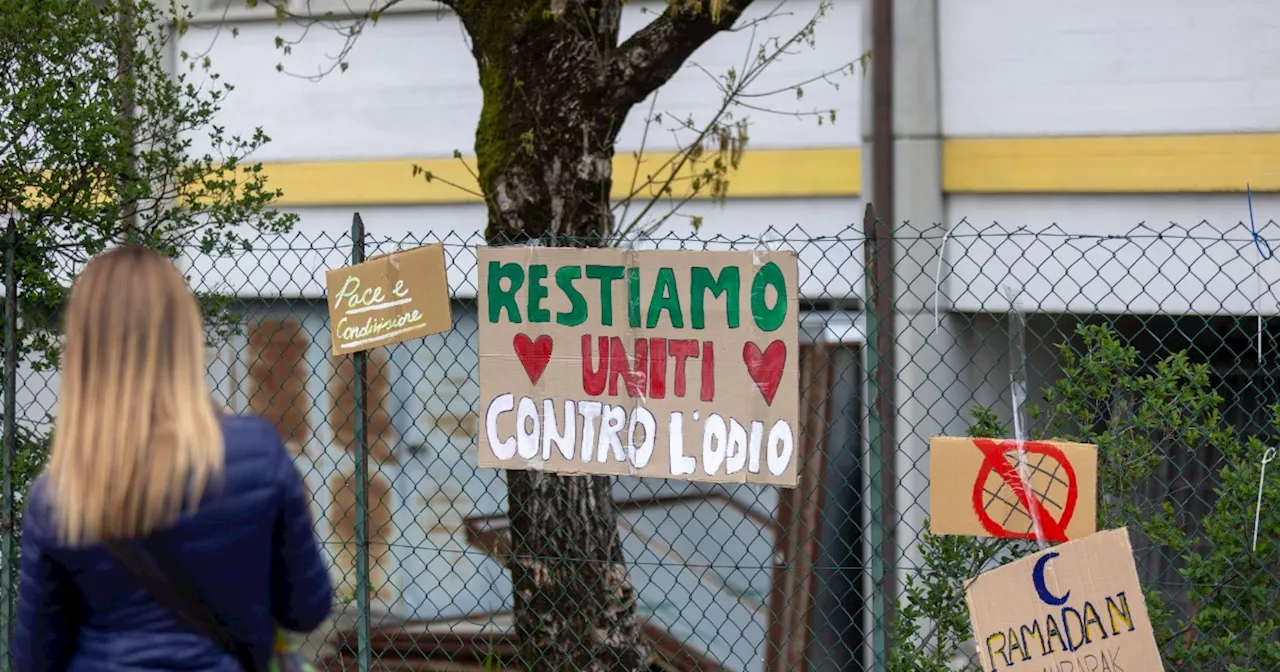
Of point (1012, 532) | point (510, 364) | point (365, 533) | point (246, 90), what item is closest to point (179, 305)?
point (510, 364)

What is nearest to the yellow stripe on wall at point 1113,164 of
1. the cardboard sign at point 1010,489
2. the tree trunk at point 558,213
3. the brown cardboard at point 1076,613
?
the tree trunk at point 558,213

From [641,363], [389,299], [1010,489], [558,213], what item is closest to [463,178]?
[558,213]

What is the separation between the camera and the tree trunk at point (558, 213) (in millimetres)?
4520

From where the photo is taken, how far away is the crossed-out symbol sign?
3.62 meters

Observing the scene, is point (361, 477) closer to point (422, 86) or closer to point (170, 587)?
point (170, 587)

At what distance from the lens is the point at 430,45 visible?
297 inches

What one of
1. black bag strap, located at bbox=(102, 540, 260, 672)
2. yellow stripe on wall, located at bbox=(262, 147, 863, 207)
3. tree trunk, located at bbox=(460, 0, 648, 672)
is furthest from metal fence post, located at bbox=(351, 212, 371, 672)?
yellow stripe on wall, located at bbox=(262, 147, 863, 207)

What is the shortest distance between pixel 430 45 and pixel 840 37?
2.29m

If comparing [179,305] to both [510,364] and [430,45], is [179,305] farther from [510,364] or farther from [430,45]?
[430,45]

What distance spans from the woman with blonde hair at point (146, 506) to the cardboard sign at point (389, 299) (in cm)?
159

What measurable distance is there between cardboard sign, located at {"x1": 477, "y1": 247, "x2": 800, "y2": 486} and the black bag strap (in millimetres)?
1653

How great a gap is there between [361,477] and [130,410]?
1969 mm

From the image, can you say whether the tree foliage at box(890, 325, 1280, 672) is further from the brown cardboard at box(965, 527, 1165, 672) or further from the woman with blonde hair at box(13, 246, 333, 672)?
the woman with blonde hair at box(13, 246, 333, 672)

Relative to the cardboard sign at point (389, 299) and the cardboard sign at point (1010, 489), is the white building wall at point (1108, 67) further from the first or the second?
the cardboard sign at point (389, 299)
